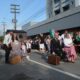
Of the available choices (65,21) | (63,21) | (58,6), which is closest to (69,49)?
(65,21)

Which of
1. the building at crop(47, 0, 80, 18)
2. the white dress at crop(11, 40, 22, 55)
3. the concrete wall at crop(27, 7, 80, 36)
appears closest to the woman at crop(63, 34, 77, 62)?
the white dress at crop(11, 40, 22, 55)

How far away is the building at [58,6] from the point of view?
8300cm

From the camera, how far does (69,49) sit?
20094 millimetres

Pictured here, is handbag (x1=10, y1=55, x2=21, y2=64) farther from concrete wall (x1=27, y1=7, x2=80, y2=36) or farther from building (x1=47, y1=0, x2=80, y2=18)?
building (x1=47, y1=0, x2=80, y2=18)

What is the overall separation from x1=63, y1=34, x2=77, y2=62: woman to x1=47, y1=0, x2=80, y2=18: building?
5870 centimetres

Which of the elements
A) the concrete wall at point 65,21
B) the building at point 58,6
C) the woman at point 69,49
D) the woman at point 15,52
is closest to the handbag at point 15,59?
the woman at point 15,52

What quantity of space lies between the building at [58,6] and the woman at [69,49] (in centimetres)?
5870

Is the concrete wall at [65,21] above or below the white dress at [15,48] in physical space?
above

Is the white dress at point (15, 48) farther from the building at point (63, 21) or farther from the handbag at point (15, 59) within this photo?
the building at point (63, 21)

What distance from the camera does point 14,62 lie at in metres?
19.1

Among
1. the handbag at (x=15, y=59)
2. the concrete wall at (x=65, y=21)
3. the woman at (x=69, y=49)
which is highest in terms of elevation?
the concrete wall at (x=65, y=21)

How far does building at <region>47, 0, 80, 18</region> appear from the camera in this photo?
8300 centimetres

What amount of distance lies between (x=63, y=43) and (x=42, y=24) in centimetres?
3749

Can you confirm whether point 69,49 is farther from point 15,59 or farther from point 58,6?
point 58,6
